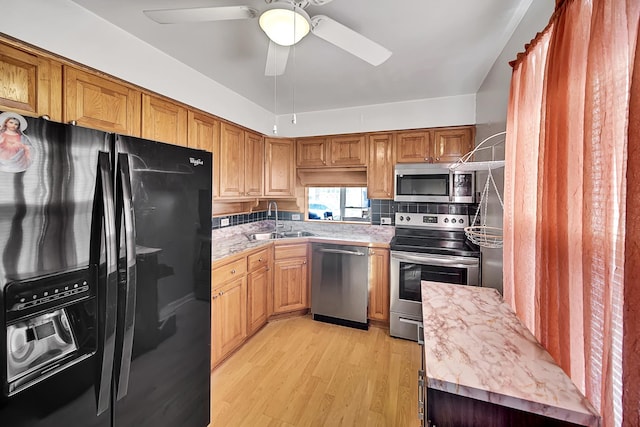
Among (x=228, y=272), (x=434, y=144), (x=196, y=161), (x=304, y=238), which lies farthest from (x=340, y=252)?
(x=196, y=161)

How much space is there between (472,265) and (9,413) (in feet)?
9.35

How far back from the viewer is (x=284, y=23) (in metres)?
1.27

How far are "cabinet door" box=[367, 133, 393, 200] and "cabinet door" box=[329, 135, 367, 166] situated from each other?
94 mm

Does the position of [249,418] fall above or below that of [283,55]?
below

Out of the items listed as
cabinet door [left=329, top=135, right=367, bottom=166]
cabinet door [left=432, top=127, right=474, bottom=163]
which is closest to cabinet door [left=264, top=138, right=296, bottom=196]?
cabinet door [left=329, top=135, right=367, bottom=166]

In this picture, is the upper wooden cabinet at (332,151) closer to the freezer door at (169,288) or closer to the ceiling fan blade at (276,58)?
the ceiling fan blade at (276,58)

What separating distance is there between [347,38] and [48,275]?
1.58m

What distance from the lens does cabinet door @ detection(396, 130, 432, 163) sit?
114 inches

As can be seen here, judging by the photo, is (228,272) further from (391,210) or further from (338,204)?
(391,210)

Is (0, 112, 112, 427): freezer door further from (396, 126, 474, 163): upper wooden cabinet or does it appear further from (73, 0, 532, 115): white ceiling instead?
(396, 126, 474, 163): upper wooden cabinet

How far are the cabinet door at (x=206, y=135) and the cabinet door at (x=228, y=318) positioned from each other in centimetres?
88

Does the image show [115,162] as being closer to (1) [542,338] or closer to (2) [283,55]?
(2) [283,55]

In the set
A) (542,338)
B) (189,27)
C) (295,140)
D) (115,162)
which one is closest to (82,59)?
(189,27)

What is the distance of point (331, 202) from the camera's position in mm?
3592
